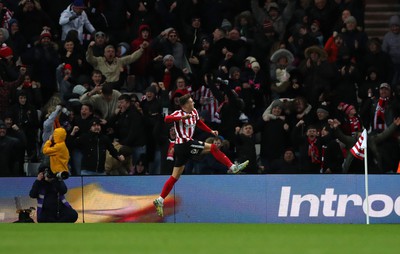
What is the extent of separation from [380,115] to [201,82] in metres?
4.27

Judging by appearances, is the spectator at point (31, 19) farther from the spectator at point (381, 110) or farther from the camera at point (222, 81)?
the spectator at point (381, 110)

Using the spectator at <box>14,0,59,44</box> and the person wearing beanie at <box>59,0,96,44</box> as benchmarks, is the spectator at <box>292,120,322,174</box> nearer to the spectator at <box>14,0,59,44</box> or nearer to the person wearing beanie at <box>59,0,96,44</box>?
the person wearing beanie at <box>59,0,96,44</box>

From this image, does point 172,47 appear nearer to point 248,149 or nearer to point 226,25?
point 226,25

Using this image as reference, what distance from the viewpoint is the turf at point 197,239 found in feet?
53.2

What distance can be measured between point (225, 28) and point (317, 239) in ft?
41.3

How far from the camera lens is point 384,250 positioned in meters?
16.1

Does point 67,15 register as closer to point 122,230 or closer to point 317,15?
point 317,15

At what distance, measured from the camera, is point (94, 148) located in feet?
87.4

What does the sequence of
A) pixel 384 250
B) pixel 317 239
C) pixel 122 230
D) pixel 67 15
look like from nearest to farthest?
1. pixel 384 250
2. pixel 317 239
3. pixel 122 230
4. pixel 67 15

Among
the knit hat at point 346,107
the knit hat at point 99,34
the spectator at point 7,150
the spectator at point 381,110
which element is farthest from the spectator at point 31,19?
the spectator at point 381,110

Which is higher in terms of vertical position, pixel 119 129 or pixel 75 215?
pixel 119 129

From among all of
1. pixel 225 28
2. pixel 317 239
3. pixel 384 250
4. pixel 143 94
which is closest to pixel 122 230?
pixel 317 239

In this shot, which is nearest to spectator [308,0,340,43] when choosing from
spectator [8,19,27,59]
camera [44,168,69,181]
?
spectator [8,19,27,59]

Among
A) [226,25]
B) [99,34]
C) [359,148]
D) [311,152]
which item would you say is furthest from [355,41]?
[99,34]
